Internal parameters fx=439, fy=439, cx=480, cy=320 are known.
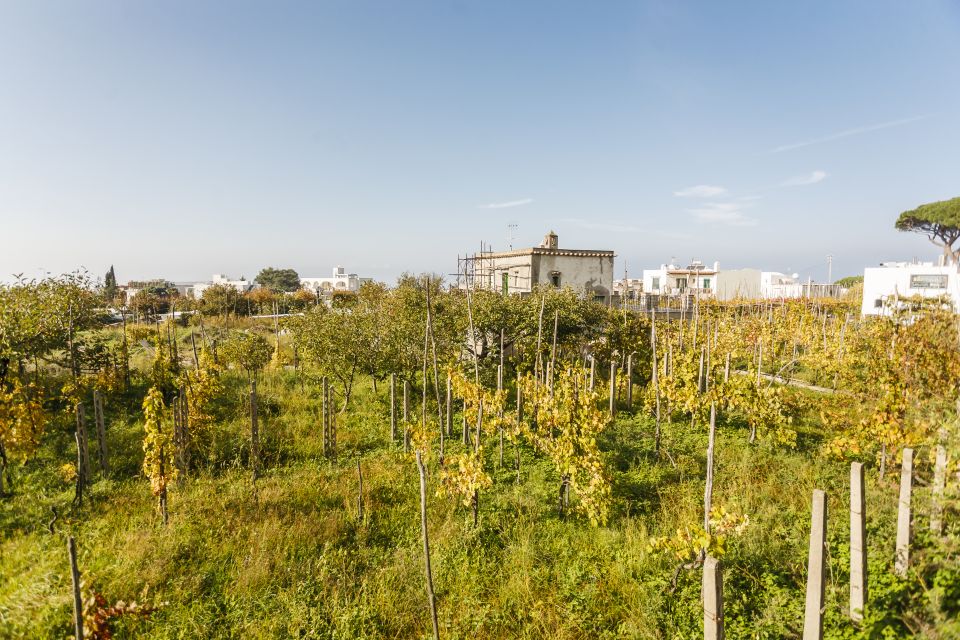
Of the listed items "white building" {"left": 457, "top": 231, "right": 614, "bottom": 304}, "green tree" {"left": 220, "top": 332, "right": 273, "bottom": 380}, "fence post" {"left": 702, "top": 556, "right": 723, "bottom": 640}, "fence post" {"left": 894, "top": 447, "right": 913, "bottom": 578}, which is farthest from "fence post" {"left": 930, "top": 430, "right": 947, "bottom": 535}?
"white building" {"left": 457, "top": 231, "right": 614, "bottom": 304}

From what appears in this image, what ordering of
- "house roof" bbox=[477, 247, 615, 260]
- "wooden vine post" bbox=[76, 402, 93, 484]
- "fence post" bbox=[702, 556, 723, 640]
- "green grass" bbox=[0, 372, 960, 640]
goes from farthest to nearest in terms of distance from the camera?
"house roof" bbox=[477, 247, 615, 260]
"wooden vine post" bbox=[76, 402, 93, 484]
"green grass" bbox=[0, 372, 960, 640]
"fence post" bbox=[702, 556, 723, 640]

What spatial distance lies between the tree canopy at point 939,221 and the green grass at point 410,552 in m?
43.0

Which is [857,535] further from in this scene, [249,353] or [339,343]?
[249,353]

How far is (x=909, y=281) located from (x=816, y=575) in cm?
3462

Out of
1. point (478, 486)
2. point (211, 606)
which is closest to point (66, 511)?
point (211, 606)

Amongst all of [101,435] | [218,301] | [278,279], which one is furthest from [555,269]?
[278,279]

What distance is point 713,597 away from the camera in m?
3.02

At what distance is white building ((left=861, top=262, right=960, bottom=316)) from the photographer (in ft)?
87.0

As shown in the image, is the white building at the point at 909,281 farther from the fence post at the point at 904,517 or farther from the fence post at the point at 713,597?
the fence post at the point at 713,597

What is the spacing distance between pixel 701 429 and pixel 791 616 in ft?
21.1

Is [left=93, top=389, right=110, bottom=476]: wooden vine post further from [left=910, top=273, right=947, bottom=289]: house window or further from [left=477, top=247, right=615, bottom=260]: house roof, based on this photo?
[left=910, top=273, right=947, bottom=289]: house window

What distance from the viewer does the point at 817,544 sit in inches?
142

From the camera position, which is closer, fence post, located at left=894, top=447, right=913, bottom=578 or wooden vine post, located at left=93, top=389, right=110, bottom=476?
fence post, located at left=894, top=447, right=913, bottom=578

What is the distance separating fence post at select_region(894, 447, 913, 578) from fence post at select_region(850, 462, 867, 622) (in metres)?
1.05
